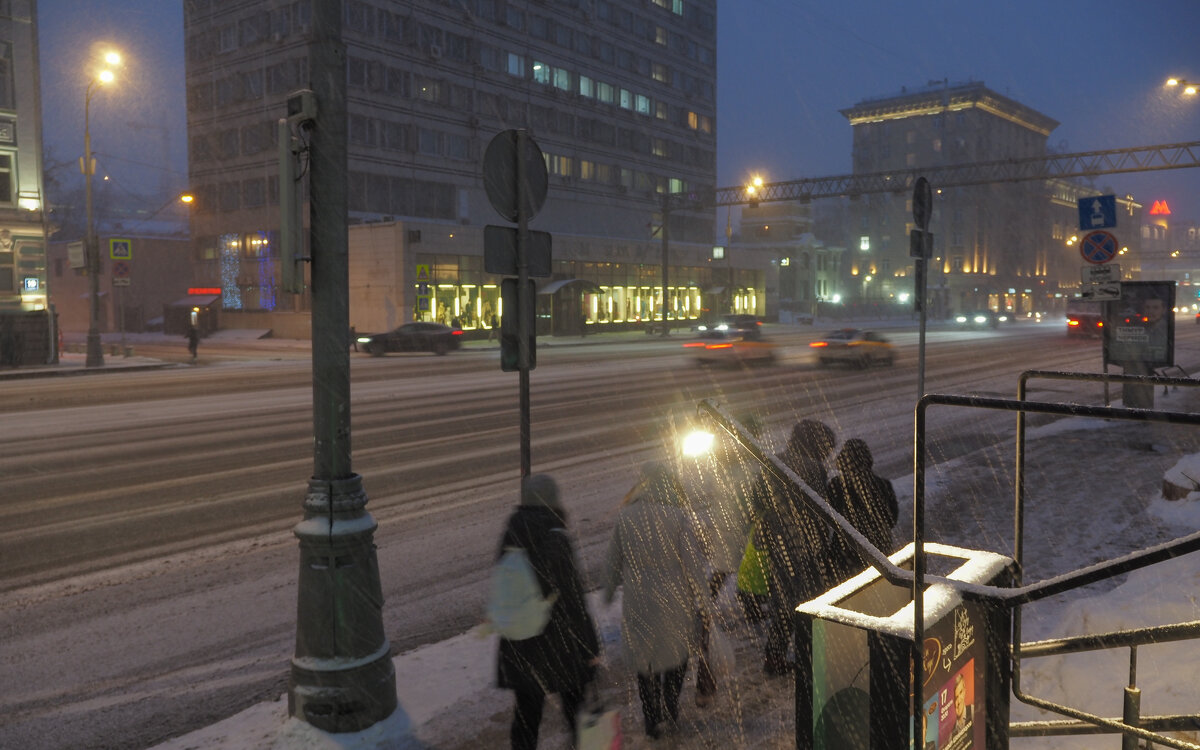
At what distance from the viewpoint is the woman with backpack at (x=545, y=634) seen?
153 inches

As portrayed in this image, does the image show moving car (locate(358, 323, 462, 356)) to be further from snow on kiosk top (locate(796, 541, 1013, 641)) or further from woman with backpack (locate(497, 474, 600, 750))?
snow on kiosk top (locate(796, 541, 1013, 641))

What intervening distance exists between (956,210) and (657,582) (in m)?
110

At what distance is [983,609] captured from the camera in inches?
107

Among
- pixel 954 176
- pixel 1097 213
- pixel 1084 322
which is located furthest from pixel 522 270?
pixel 954 176

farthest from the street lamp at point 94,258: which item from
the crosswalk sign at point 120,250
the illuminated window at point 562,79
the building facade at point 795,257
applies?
the building facade at point 795,257

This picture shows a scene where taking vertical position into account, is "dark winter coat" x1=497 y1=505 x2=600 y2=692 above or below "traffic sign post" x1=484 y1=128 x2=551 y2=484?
below

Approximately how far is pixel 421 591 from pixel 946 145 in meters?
111

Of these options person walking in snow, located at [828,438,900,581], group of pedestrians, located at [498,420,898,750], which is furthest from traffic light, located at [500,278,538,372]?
person walking in snow, located at [828,438,900,581]

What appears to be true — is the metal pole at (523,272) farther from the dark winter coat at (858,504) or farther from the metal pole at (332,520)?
the dark winter coat at (858,504)

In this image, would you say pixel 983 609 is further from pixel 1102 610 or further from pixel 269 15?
pixel 269 15

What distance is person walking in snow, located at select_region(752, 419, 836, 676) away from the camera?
4.73 m

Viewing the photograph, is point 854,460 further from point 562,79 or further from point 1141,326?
point 562,79

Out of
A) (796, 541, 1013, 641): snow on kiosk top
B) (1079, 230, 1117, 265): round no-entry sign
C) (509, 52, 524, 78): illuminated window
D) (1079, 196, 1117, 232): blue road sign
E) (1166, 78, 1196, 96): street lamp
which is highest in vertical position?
(509, 52, 524, 78): illuminated window

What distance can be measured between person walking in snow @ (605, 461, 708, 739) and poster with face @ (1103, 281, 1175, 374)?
523 inches
